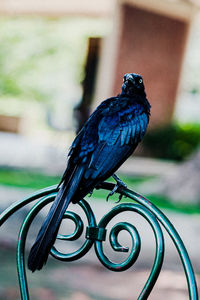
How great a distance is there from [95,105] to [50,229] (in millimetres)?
10764

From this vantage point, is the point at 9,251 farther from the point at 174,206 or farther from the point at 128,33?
the point at 128,33

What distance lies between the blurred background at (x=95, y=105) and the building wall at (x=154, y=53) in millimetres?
24

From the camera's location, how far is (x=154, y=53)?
40.2 feet

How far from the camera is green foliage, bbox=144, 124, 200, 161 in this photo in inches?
471

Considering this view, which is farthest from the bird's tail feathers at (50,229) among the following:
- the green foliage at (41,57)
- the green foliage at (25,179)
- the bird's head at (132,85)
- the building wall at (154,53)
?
the green foliage at (41,57)

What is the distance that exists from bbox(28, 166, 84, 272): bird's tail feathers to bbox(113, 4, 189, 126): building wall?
10518 mm

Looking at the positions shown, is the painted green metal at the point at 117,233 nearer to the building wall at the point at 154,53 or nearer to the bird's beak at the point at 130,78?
the bird's beak at the point at 130,78

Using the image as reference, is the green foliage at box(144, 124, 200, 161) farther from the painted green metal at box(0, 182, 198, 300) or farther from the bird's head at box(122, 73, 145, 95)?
the painted green metal at box(0, 182, 198, 300)

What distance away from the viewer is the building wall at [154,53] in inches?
468

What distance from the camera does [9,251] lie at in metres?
4.46

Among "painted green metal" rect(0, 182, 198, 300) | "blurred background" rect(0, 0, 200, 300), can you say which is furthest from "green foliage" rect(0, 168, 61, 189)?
"painted green metal" rect(0, 182, 198, 300)

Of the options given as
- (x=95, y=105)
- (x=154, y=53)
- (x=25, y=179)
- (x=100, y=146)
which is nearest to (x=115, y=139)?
(x=100, y=146)

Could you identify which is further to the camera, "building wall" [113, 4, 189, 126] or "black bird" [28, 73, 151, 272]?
"building wall" [113, 4, 189, 126]

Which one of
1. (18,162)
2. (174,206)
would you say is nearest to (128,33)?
(18,162)
